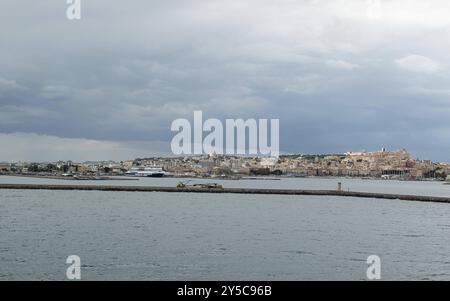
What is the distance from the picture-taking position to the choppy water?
73.7 ft

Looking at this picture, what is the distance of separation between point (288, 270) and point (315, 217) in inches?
1071

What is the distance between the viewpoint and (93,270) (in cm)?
2214

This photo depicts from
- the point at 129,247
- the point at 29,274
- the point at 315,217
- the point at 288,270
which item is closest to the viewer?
the point at 29,274

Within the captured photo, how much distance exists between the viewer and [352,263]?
25391 mm

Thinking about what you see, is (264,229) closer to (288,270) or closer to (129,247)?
(129,247)

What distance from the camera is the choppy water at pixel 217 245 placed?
22.5 m

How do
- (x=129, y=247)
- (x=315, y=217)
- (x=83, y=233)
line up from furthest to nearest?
(x=315, y=217) < (x=83, y=233) < (x=129, y=247)

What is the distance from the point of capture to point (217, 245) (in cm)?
2967

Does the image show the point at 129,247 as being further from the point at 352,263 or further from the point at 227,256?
the point at 352,263
